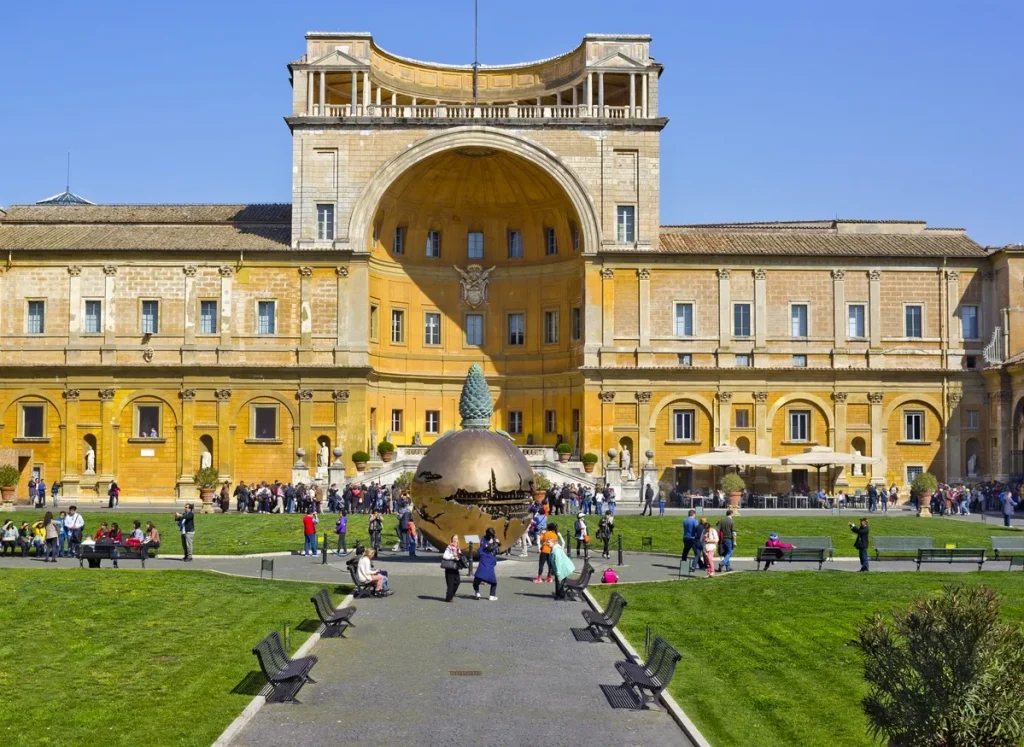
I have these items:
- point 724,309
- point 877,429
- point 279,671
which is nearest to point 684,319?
point 724,309

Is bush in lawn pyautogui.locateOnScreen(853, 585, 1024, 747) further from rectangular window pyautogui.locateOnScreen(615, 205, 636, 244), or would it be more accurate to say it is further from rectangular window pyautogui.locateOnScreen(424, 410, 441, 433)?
rectangular window pyautogui.locateOnScreen(424, 410, 441, 433)

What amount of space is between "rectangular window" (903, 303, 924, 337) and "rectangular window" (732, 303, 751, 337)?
24.1 feet

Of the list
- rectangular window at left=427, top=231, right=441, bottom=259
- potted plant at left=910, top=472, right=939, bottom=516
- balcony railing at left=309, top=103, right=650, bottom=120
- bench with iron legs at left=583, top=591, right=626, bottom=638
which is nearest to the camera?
bench with iron legs at left=583, top=591, right=626, bottom=638

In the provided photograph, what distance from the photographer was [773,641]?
20875 millimetres

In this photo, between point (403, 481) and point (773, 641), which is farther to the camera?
point (403, 481)

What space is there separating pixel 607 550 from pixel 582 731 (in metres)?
19.2

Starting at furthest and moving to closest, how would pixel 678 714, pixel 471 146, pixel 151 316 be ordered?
pixel 151 316 → pixel 471 146 → pixel 678 714

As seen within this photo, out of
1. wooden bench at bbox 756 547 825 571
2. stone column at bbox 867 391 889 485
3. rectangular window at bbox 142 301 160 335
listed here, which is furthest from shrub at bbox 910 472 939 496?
rectangular window at bbox 142 301 160 335

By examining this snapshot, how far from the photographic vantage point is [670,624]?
22.3 metres

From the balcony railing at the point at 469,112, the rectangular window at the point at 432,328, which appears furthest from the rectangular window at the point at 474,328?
the balcony railing at the point at 469,112

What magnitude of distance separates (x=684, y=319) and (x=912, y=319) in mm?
10749

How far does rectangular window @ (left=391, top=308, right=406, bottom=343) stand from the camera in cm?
5897

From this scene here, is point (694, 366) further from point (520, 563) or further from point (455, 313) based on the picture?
point (520, 563)

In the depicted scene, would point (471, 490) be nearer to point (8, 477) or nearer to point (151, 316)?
point (8, 477)
